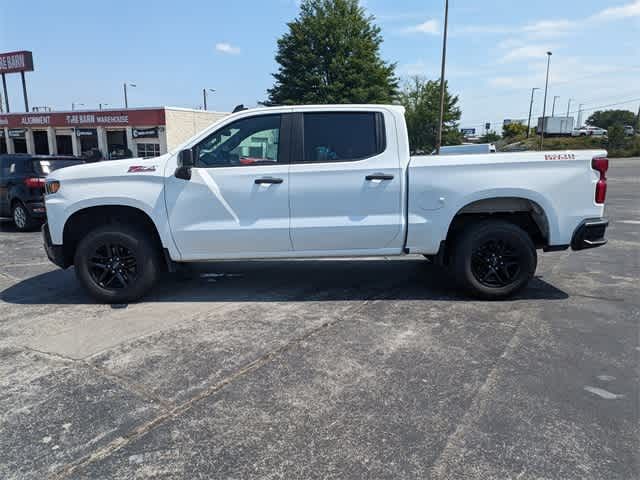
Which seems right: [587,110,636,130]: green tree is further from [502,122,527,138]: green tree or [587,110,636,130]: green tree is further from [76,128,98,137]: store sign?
[76,128,98,137]: store sign

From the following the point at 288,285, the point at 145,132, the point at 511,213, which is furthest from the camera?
the point at 145,132

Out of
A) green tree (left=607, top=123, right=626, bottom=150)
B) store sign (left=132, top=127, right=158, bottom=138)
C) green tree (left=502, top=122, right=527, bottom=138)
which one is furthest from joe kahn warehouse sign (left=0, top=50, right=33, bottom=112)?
green tree (left=502, top=122, right=527, bottom=138)

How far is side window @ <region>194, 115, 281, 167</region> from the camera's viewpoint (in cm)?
484

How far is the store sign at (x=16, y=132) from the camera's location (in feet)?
130

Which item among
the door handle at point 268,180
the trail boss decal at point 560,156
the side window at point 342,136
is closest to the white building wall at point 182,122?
the side window at point 342,136

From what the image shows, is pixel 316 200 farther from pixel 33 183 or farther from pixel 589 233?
pixel 33 183

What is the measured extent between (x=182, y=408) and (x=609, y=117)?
473 feet

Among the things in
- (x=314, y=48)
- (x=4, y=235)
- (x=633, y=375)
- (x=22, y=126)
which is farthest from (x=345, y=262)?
(x=22, y=126)

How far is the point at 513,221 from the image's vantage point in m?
5.27

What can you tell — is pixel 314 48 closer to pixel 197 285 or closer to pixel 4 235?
pixel 4 235

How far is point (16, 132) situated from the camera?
3991 centimetres

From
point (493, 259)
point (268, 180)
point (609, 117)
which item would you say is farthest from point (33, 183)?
point (609, 117)

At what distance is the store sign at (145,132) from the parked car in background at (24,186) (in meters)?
24.6

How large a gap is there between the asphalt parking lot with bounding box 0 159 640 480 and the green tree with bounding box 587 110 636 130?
13283cm
